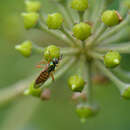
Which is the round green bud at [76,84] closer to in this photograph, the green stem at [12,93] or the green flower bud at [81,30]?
the green flower bud at [81,30]

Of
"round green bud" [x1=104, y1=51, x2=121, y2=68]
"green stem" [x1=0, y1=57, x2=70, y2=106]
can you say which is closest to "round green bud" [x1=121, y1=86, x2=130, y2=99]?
"round green bud" [x1=104, y1=51, x2=121, y2=68]

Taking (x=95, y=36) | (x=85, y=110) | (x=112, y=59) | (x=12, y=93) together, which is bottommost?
(x=85, y=110)

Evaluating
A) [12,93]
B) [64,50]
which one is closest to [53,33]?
[64,50]

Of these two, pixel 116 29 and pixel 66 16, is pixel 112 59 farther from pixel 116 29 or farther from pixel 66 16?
pixel 66 16

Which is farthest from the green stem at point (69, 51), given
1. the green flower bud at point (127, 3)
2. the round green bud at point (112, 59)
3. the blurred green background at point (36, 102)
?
the blurred green background at point (36, 102)

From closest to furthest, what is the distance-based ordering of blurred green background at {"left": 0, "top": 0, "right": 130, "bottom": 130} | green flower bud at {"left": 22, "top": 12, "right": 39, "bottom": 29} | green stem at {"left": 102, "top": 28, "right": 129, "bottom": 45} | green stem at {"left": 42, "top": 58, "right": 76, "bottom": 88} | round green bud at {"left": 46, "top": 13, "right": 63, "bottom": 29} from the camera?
round green bud at {"left": 46, "top": 13, "right": 63, "bottom": 29}, green stem at {"left": 42, "top": 58, "right": 76, "bottom": 88}, green flower bud at {"left": 22, "top": 12, "right": 39, "bottom": 29}, green stem at {"left": 102, "top": 28, "right": 129, "bottom": 45}, blurred green background at {"left": 0, "top": 0, "right": 130, "bottom": 130}

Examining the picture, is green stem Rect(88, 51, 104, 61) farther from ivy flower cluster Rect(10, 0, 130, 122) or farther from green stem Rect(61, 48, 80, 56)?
green stem Rect(61, 48, 80, 56)

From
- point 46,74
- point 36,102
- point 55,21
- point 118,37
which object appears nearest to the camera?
point 55,21

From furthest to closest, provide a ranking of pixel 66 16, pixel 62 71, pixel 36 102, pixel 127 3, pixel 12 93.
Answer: pixel 36 102 < pixel 12 93 < pixel 127 3 < pixel 66 16 < pixel 62 71
